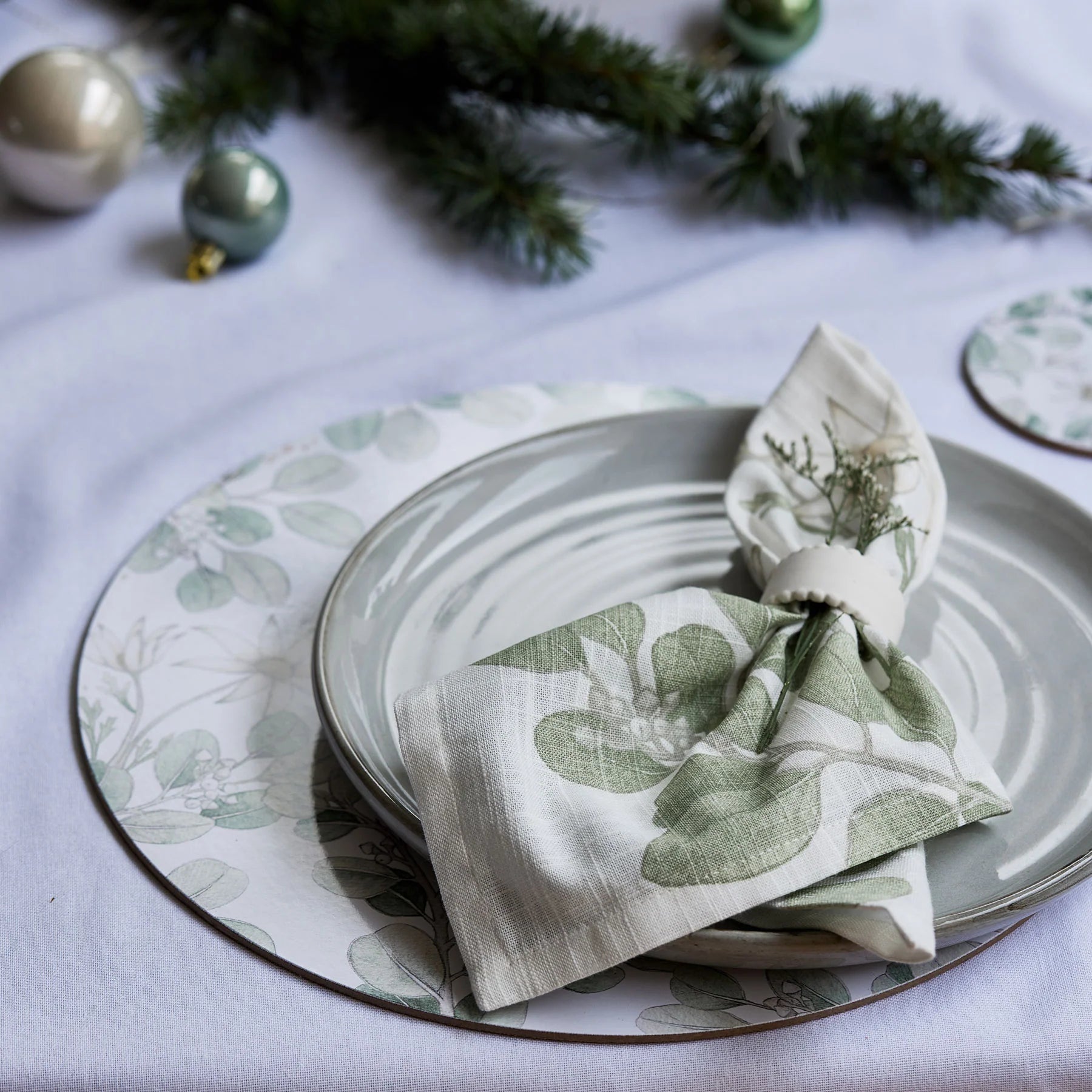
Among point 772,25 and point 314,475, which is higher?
point 772,25

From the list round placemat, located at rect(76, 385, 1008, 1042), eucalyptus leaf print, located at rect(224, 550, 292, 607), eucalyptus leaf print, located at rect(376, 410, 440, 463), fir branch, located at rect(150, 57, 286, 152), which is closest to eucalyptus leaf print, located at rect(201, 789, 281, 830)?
round placemat, located at rect(76, 385, 1008, 1042)

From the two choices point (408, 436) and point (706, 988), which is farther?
point (408, 436)

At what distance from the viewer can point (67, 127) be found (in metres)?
0.70

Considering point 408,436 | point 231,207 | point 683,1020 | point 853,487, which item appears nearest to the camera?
point 683,1020

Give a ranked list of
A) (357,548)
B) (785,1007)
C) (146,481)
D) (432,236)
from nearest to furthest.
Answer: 1. (785,1007)
2. (357,548)
3. (146,481)
4. (432,236)

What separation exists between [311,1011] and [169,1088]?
5 cm

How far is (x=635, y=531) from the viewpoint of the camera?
0.51 metres

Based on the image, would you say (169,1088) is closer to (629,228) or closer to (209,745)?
(209,745)

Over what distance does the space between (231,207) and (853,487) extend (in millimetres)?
414

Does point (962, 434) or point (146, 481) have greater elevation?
point (962, 434)

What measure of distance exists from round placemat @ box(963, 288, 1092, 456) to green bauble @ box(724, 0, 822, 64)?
0.30m

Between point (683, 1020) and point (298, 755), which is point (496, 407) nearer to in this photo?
point (298, 755)

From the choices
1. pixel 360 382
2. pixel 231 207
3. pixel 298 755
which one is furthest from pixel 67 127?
pixel 298 755

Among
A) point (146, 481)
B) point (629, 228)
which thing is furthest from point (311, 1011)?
point (629, 228)
